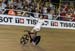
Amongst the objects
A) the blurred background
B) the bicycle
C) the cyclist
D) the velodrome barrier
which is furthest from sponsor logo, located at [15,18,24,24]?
the cyclist

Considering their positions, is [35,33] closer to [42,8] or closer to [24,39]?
[24,39]

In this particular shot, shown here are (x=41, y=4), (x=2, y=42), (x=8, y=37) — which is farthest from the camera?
(x=41, y=4)

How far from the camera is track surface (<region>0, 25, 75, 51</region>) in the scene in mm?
11391

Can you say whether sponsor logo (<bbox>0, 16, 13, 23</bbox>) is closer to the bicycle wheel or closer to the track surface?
the track surface

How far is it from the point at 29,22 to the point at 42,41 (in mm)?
4030

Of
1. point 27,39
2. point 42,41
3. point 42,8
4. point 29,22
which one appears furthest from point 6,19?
point 27,39

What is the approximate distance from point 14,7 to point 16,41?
478 cm

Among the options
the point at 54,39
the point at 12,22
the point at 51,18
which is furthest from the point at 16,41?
the point at 51,18

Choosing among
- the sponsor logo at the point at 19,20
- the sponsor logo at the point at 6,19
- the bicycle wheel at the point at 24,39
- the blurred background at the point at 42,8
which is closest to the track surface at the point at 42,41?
the bicycle wheel at the point at 24,39

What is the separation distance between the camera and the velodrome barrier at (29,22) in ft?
53.8

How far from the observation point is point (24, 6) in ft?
56.3

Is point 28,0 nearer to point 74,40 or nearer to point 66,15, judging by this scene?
point 66,15

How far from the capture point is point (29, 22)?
16781 millimetres

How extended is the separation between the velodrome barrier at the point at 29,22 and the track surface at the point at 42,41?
1.92ft
